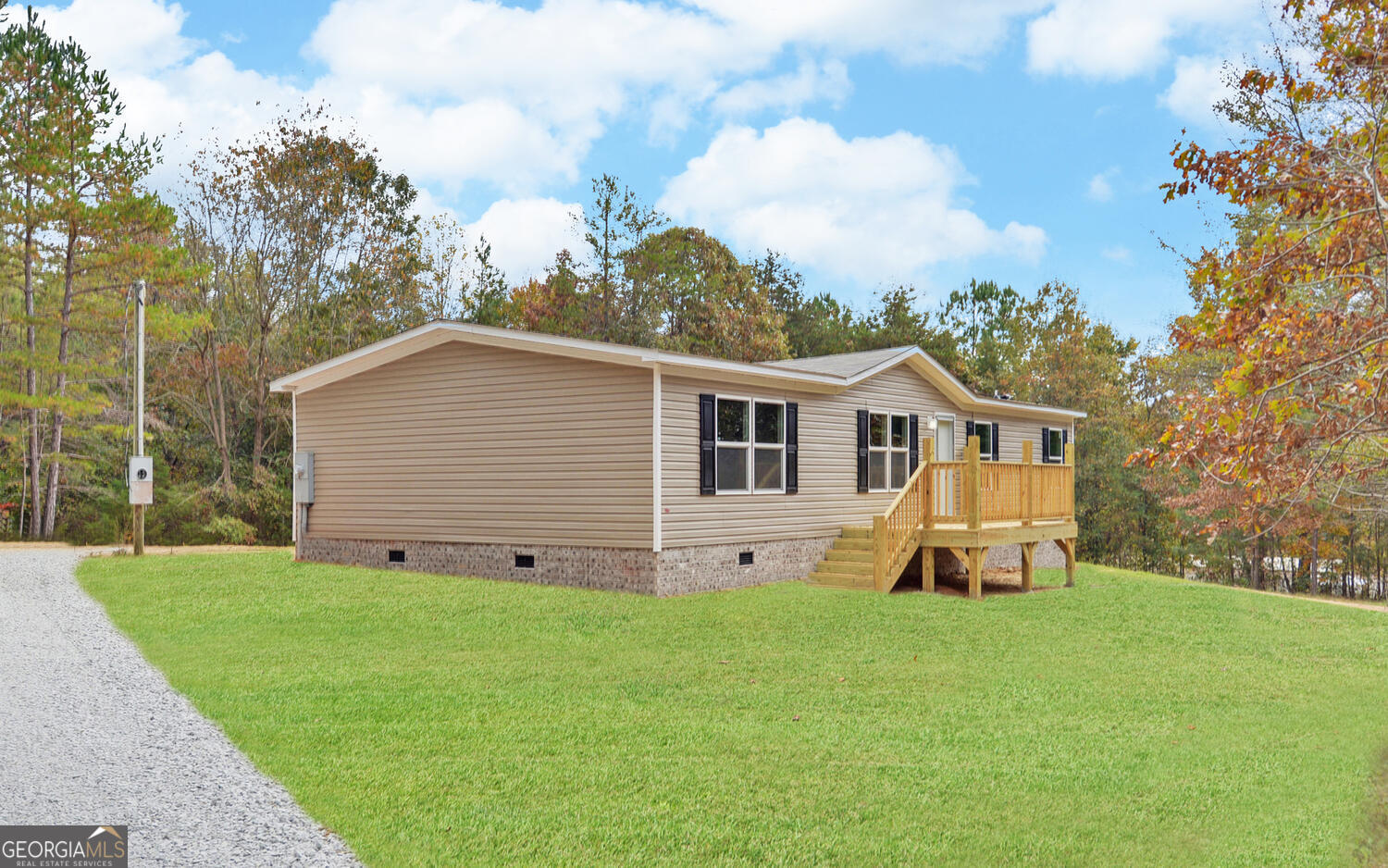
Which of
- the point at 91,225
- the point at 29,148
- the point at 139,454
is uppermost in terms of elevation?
the point at 29,148

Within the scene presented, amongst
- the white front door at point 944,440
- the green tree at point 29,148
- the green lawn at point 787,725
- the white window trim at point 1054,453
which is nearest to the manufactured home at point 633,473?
the white front door at point 944,440

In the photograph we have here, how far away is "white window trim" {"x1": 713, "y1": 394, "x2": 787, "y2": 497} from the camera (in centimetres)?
1391

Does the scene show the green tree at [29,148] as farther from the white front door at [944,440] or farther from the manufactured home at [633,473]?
the white front door at [944,440]

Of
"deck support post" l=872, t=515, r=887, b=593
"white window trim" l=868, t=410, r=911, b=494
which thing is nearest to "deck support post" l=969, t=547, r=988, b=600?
"deck support post" l=872, t=515, r=887, b=593

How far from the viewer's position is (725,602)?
12312 mm

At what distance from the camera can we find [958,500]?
15.0m

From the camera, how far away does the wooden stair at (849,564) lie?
564 inches

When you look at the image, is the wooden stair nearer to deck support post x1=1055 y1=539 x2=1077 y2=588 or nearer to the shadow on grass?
deck support post x1=1055 y1=539 x2=1077 y2=588

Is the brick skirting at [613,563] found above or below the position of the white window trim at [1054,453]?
below

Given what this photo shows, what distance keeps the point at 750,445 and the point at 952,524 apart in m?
3.10

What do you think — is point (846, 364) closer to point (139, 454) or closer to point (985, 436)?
point (985, 436)

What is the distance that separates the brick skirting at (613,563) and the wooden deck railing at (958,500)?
1654mm

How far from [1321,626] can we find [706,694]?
29.5 ft

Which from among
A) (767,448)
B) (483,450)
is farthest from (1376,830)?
(483,450)
